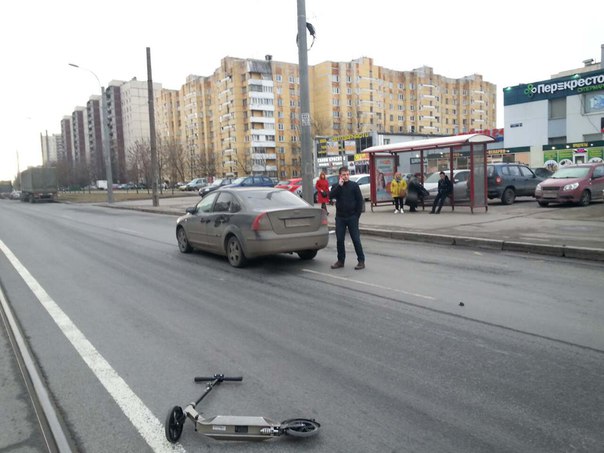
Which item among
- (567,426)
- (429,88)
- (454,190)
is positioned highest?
(429,88)

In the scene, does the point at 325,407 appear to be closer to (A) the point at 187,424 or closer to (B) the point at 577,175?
(A) the point at 187,424

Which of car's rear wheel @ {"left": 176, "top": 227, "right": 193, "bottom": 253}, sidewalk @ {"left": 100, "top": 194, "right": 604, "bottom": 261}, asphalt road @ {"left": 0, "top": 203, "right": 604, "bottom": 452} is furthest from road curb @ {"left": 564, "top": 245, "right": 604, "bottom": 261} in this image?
car's rear wheel @ {"left": 176, "top": 227, "right": 193, "bottom": 253}

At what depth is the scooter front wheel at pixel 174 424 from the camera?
312cm

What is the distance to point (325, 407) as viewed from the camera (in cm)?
356

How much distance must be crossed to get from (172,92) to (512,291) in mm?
136883

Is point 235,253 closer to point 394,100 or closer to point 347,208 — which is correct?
point 347,208

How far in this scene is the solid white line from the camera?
320 cm

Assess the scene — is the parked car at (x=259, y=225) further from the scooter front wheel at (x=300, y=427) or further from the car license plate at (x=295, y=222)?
the scooter front wheel at (x=300, y=427)

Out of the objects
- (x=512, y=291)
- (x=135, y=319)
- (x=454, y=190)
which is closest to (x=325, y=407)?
(x=135, y=319)

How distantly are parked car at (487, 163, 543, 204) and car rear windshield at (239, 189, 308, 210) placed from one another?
13.4 meters

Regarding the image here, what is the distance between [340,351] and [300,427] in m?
1.54

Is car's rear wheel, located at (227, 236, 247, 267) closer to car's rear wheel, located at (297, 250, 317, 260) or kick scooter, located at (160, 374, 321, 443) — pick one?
car's rear wheel, located at (297, 250, 317, 260)

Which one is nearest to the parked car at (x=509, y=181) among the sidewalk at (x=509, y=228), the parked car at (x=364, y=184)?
the sidewalk at (x=509, y=228)

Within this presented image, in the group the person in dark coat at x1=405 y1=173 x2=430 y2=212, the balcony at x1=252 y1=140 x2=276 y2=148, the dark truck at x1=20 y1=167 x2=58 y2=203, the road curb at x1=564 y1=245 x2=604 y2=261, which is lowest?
the road curb at x1=564 y1=245 x2=604 y2=261
